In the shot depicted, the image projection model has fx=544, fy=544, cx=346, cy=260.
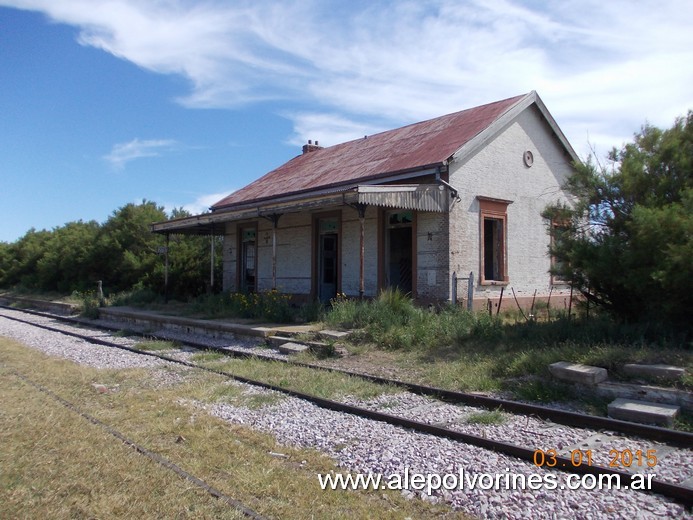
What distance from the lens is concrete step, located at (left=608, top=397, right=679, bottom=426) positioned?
18.1 feet

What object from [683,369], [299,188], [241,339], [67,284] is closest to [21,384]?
[241,339]

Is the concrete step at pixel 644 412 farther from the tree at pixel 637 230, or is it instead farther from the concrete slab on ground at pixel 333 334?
the concrete slab on ground at pixel 333 334

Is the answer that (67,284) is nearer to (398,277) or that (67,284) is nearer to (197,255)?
(197,255)

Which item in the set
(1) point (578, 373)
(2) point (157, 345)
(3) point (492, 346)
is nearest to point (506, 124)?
(3) point (492, 346)

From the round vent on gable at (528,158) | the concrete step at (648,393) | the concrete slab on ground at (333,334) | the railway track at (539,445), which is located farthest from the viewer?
the round vent on gable at (528,158)

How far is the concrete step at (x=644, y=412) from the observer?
5508 mm

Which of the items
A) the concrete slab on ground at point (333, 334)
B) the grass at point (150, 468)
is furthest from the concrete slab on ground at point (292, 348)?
the grass at point (150, 468)

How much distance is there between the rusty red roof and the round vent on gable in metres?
1.51

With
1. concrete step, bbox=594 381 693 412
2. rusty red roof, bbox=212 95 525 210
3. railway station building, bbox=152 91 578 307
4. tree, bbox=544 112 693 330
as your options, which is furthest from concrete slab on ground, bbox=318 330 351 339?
concrete step, bbox=594 381 693 412

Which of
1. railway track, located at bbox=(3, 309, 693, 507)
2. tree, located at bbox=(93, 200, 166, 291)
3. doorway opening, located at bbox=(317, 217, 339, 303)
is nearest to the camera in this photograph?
railway track, located at bbox=(3, 309, 693, 507)

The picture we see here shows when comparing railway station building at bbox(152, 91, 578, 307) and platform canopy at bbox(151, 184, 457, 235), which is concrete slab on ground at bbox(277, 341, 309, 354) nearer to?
railway station building at bbox(152, 91, 578, 307)

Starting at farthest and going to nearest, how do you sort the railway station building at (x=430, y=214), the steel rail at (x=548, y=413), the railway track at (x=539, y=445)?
the railway station building at (x=430, y=214), the steel rail at (x=548, y=413), the railway track at (x=539, y=445)

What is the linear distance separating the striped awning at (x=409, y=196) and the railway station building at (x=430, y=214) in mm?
24

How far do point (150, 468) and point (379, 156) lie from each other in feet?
43.4
